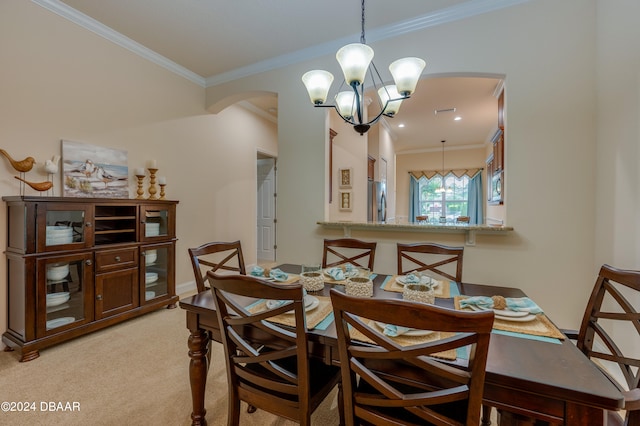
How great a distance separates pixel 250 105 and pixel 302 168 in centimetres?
234

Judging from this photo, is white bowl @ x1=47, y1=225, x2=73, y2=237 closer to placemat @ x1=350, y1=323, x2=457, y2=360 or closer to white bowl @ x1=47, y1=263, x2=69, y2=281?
white bowl @ x1=47, y1=263, x2=69, y2=281

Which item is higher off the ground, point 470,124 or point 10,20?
point 470,124

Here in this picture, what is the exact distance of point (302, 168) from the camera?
322cm

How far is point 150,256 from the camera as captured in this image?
2990mm

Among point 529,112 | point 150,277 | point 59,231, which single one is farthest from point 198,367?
point 529,112

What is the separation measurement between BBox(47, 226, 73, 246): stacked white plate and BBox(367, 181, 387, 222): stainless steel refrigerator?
3.96m

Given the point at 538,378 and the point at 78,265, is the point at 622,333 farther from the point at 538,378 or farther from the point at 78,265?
the point at 78,265

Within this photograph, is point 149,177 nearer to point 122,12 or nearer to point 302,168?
point 122,12

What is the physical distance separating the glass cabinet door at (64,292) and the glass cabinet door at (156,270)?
1.60 ft

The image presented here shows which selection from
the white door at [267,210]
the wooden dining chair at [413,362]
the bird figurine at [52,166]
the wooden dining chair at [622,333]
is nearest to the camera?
the wooden dining chair at [413,362]

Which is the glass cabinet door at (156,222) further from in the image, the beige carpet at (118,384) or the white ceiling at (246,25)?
the white ceiling at (246,25)

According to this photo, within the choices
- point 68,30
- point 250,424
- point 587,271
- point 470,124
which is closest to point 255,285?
point 250,424

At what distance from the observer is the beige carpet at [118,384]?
1611 mm

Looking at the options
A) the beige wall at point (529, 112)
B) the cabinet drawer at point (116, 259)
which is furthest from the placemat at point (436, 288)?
the cabinet drawer at point (116, 259)
